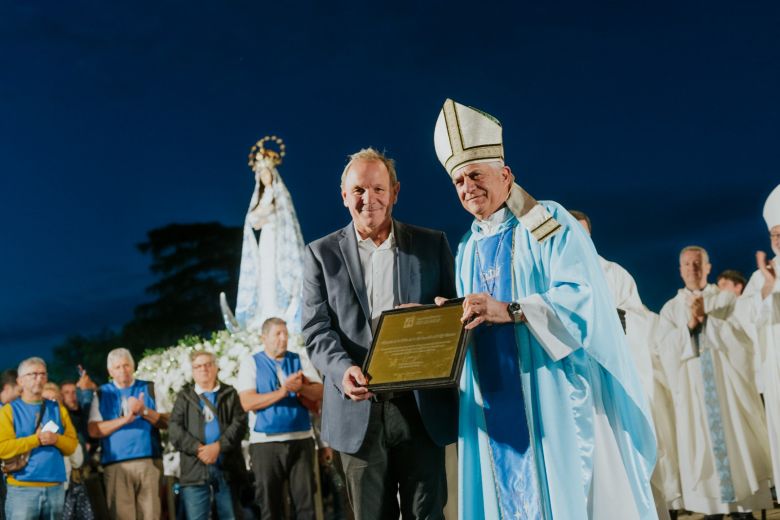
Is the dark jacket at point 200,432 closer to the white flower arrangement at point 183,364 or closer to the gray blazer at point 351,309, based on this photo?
the white flower arrangement at point 183,364

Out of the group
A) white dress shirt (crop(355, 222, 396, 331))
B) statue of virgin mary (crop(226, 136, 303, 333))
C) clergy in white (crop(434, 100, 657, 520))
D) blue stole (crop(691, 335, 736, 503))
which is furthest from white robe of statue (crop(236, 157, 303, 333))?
clergy in white (crop(434, 100, 657, 520))

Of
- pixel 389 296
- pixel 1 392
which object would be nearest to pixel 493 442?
pixel 389 296

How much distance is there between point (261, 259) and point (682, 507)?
6679 millimetres

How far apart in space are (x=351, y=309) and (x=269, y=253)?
8762mm

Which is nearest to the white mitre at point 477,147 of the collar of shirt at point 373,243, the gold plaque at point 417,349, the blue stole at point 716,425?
the collar of shirt at point 373,243

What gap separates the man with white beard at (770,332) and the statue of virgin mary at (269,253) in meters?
6.26

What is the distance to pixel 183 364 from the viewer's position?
8.98 m

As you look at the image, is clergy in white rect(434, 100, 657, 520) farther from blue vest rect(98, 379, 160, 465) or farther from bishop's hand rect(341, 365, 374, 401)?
blue vest rect(98, 379, 160, 465)

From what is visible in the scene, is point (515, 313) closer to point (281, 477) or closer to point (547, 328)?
point (547, 328)

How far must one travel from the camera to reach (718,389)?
8062 mm

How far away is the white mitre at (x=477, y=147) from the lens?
3381mm

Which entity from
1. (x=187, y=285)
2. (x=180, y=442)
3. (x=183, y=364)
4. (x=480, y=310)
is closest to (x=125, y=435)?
(x=180, y=442)

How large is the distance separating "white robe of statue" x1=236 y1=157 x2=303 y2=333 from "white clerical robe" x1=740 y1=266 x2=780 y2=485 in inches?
246

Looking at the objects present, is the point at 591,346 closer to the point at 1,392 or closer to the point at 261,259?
the point at 1,392
